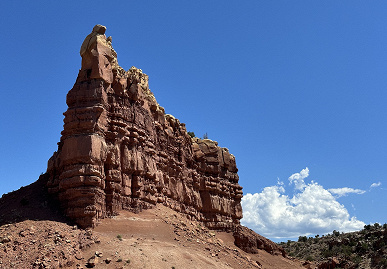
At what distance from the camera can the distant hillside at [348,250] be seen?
55.2 meters

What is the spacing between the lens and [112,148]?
3058 centimetres

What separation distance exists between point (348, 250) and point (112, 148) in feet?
155

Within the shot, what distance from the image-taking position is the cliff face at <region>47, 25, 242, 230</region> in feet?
90.0

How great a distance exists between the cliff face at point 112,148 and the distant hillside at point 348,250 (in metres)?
26.1

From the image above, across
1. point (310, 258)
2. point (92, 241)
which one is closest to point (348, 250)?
point (310, 258)

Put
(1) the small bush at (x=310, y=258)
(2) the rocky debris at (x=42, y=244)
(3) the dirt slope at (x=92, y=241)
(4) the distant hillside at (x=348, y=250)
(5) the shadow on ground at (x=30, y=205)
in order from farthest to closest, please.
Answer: (1) the small bush at (x=310, y=258) < (4) the distant hillside at (x=348, y=250) < (5) the shadow on ground at (x=30, y=205) < (3) the dirt slope at (x=92, y=241) < (2) the rocky debris at (x=42, y=244)

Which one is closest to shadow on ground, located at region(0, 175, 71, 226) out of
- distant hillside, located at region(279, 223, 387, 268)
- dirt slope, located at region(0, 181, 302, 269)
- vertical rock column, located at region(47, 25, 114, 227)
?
dirt slope, located at region(0, 181, 302, 269)

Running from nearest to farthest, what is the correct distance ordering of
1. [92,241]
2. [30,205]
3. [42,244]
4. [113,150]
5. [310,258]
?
1. [42,244]
2. [92,241]
3. [30,205]
4. [113,150]
5. [310,258]

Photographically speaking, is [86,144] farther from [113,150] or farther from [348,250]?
[348,250]

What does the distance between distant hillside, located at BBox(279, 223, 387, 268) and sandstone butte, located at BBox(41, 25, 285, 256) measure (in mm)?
19139

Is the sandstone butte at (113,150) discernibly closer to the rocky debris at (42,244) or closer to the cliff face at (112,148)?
the cliff face at (112,148)

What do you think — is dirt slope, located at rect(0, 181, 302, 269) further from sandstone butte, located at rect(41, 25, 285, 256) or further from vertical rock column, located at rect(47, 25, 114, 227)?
vertical rock column, located at rect(47, 25, 114, 227)

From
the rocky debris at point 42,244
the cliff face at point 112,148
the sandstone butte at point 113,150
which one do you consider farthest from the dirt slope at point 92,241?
the cliff face at point 112,148

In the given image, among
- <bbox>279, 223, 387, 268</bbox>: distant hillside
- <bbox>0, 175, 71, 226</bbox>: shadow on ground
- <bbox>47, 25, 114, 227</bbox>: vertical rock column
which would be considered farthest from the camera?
<bbox>279, 223, 387, 268</bbox>: distant hillside
